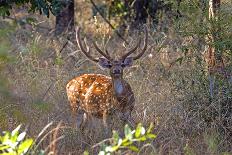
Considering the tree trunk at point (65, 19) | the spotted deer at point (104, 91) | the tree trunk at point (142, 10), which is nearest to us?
the spotted deer at point (104, 91)

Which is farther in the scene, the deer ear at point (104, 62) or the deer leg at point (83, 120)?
the deer ear at point (104, 62)

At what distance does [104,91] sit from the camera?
29.9 feet

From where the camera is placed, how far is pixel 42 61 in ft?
39.4

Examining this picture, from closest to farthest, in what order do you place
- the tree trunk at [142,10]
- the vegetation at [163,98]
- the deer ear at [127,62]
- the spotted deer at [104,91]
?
1. the vegetation at [163,98]
2. the spotted deer at [104,91]
3. the deer ear at [127,62]
4. the tree trunk at [142,10]

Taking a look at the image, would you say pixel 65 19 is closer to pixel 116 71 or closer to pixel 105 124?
pixel 116 71

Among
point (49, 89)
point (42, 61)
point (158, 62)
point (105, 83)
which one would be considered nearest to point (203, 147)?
point (105, 83)

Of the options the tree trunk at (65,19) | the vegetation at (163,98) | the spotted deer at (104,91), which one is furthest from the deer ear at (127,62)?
the tree trunk at (65,19)

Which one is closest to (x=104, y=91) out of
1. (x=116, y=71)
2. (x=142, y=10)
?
(x=116, y=71)

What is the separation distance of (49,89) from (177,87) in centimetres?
168

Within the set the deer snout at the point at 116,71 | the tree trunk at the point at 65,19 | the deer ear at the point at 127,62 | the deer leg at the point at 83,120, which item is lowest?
the deer leg at the point at 83,120

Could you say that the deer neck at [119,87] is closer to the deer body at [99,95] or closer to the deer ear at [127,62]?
the deer body at [99,95]

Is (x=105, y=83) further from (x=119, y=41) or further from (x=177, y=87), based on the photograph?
(x=119, y=41)

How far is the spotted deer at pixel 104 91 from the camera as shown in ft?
28.9

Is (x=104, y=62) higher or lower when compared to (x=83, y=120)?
higher
